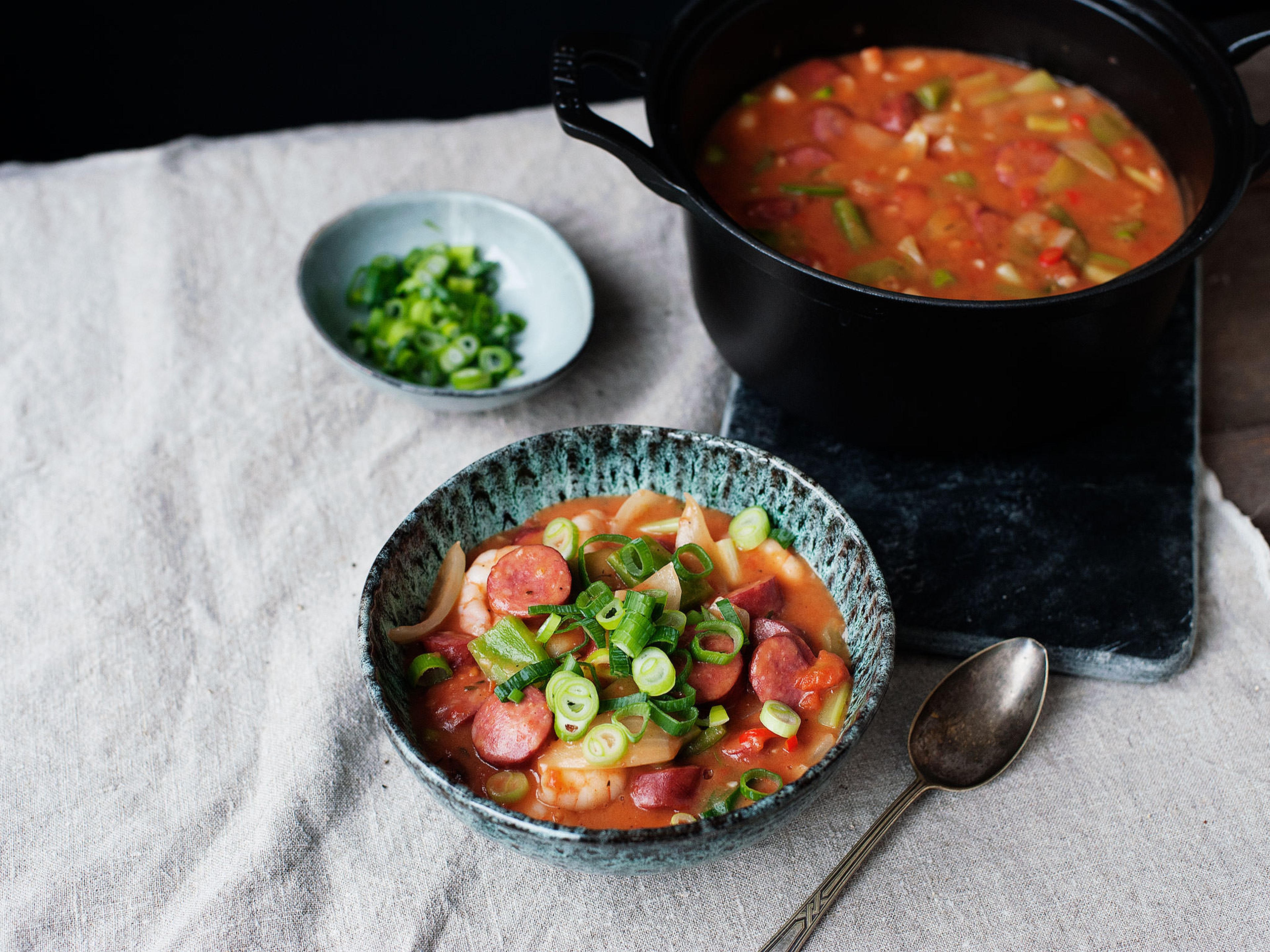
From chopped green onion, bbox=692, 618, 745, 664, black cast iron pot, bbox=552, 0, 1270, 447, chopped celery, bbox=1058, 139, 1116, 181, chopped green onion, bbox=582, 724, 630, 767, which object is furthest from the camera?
chopped celery, bbox=1058, 139, 1116, 181

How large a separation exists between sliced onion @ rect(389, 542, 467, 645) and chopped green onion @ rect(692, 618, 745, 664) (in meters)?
0.43

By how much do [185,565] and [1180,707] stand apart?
1.98m

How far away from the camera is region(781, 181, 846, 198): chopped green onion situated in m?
2.53

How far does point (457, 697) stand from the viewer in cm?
181

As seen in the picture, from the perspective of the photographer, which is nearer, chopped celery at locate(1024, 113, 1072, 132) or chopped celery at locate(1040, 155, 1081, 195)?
chopped celery at locate(1040, 155, 1081, 195)

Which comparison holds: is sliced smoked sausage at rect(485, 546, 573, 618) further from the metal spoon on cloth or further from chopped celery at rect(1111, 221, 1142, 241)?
chopped celery at rect(1111, 221, 1142, 241)

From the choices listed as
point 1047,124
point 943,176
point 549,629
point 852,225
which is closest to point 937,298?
point 852,225

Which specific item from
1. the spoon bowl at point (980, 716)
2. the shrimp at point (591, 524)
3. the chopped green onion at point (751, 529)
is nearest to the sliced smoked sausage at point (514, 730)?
the shrimp at point (591, 524)

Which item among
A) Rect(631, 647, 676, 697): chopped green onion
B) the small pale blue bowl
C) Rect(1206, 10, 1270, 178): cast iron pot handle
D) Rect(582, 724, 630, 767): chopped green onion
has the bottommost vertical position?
the small pale blue bowl

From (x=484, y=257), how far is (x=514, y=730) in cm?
151

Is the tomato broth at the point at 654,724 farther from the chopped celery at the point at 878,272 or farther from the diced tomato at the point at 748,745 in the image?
the chopped celery at the point at 878,272

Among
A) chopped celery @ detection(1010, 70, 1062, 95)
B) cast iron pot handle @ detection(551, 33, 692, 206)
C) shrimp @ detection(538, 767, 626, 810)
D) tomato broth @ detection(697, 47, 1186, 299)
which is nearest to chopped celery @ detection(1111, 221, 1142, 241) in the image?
tomato broth @ detection(697, 47, 1186, 299)

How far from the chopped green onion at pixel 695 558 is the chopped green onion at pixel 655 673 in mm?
176

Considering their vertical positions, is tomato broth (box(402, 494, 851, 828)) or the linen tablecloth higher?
tomato broth (box(402, 494, 851, 828))
